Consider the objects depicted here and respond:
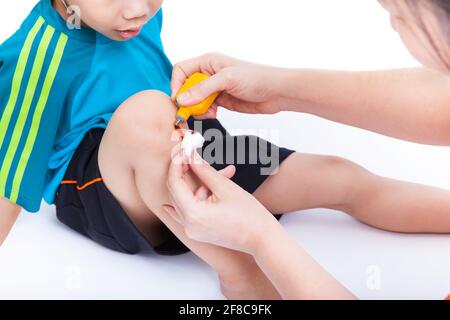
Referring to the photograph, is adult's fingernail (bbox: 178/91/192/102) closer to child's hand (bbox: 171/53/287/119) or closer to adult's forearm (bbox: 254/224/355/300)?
child's hand (bbox: 171/53/287/119)

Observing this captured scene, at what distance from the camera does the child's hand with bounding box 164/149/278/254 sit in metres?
1.02

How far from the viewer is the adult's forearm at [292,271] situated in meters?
0.98

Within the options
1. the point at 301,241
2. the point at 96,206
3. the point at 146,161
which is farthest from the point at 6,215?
the point at 301,241

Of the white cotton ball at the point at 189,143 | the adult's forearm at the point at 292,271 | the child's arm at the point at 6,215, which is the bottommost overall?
the child's arm at the point at 6,215

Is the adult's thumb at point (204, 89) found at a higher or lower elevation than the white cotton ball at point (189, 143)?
higher

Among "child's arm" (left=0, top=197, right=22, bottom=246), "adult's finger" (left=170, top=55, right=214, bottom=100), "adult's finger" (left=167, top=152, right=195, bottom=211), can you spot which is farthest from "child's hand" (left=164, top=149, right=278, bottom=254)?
"child's arm" (left=0, top=197, right=22, bottom=246)

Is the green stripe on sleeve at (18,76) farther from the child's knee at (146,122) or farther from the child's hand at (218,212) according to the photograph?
the child's hand at (218,212)

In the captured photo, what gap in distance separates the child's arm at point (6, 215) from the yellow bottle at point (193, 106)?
0.33 metres

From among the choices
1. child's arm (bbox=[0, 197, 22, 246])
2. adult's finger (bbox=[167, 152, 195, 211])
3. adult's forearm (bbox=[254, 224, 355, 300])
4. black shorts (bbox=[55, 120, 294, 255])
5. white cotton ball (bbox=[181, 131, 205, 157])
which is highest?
white cotton ball (bbox=[181, 131, 205, 157])

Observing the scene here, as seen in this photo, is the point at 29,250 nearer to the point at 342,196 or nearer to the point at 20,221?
the point at 20,221

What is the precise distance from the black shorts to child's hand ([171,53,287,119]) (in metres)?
0.09

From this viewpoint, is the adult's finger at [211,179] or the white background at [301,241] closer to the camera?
the adult's finger at [211,179]

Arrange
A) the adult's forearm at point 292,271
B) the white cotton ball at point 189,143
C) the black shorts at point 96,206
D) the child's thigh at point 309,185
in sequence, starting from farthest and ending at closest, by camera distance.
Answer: the child's thigh at point 309,185
the black shorts at point 96,206
the white cotton ball at point 189,143
the adult's forearm at point 292,271

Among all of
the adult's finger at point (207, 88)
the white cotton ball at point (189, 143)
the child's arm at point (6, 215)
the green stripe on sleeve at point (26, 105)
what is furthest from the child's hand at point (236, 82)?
the child's arm at point (6, 215)
